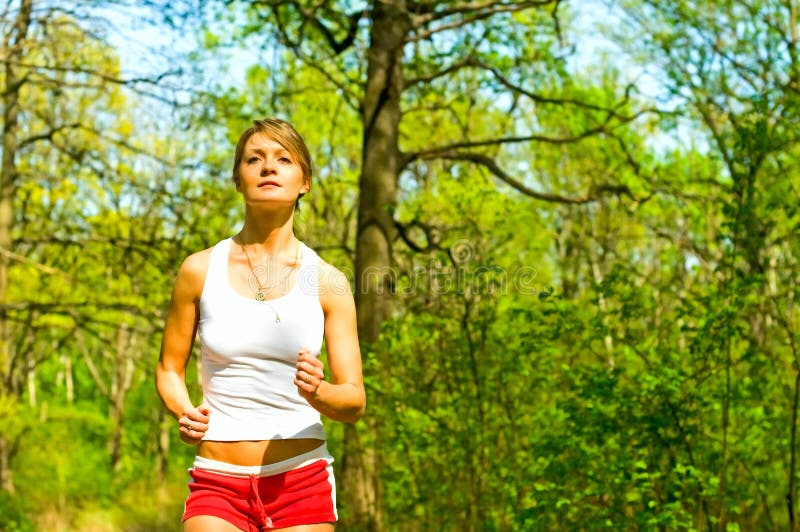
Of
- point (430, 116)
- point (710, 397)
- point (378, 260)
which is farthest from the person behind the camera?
point (430, 116)

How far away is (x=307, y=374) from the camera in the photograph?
2.32m

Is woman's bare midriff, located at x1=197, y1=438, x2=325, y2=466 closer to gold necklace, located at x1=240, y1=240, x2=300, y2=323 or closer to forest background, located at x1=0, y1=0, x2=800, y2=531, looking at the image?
gold necklace, located at x1=240, y1=240, x2=300, y2=323

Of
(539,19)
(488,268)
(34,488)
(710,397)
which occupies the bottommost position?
(34,488)

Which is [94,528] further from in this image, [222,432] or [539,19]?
[222,432]

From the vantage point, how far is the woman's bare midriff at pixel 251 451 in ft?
8.21

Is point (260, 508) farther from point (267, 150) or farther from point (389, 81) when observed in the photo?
point (389, 81)

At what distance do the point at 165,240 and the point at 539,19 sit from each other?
5391mm

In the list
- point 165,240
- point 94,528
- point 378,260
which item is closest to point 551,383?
point 378,260

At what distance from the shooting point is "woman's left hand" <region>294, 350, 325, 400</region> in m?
2.32

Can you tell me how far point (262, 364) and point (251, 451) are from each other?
0.72 ft

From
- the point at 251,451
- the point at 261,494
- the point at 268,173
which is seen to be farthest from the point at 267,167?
the point at 261,494

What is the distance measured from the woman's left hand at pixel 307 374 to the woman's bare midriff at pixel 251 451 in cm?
24

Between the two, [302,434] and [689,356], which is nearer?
[302,434]

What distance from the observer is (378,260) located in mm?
10039
